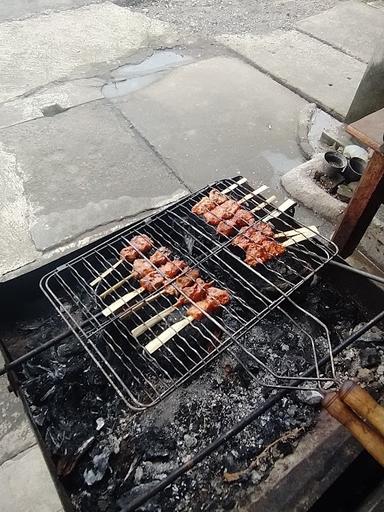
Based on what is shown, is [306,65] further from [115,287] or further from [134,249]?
[115,287]

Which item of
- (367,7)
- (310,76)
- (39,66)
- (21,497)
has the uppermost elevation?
(367,7)

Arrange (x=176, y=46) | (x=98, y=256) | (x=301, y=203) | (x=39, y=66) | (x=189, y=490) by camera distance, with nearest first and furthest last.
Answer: (x=189, y=490)
(x=98, y=256)
(x=301, y=203)
(x=39, y=66)
(x=176, y=46)

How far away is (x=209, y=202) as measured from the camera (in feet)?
11.4

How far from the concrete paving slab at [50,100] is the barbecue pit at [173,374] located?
3372 mm

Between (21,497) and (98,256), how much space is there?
5.78 feet

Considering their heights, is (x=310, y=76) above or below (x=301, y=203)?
above

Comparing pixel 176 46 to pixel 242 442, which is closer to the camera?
pixel 242 442

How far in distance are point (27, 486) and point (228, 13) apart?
844cm

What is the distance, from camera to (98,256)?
10.9 feet

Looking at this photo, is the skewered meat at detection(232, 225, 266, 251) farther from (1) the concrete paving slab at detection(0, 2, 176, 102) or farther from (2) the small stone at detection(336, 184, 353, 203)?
(1) the concrete paving slab at detection(0, 2, 176, 102)

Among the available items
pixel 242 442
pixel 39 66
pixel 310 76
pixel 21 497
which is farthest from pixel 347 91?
pixel 21 497

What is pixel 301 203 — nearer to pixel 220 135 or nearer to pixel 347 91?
pixel 220 135

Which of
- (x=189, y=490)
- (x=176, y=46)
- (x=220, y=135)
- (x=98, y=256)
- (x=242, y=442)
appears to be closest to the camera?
(x=189, y=490)

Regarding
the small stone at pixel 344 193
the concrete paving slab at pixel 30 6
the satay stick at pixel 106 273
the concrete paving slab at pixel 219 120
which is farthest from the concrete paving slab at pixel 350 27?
the satay stick at pixel 106 273
